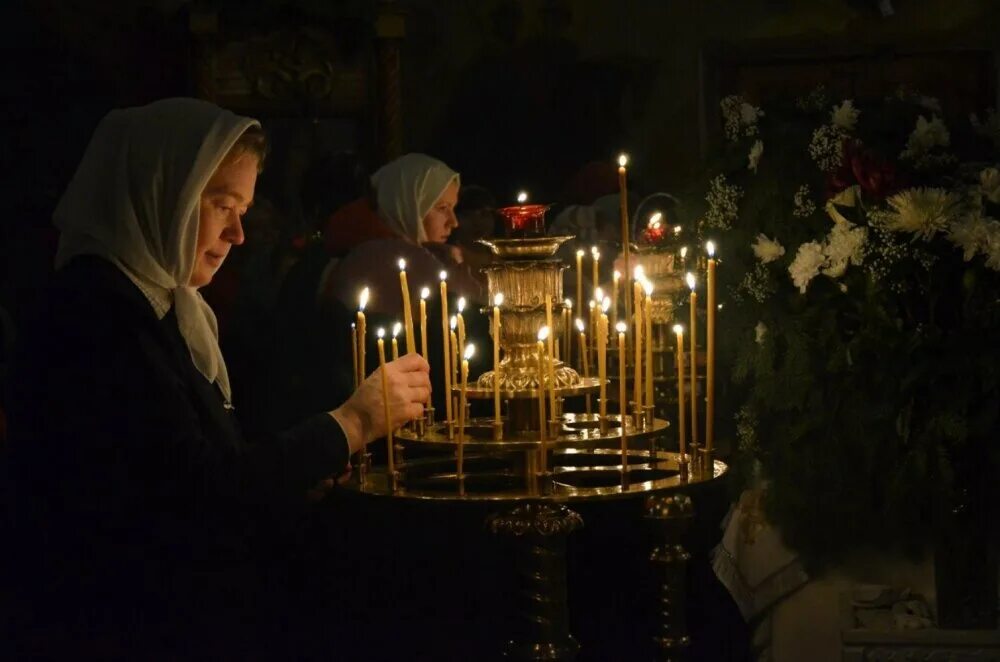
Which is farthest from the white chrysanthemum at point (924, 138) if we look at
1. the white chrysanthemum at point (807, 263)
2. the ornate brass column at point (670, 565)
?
the ornate brass column at point (670, 565)

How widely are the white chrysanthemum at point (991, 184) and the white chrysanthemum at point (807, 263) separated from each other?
1.11 ft

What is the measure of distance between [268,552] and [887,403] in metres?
1.33

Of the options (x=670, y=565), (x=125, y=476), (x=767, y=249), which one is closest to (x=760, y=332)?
(x=767, y=249)

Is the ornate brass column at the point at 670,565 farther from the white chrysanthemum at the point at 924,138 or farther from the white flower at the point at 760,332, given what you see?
the white chrysanthemum at the point at 924,138

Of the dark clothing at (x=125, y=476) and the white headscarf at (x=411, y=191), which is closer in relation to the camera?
the dark clothing at (x=125, y=476)

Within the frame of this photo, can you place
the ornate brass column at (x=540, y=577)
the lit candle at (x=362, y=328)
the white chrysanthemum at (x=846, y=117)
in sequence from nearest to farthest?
the ornate brass column at (x=540, y=577)
the lit candle at (x=362, y=328)
the white chrysanthemum at (x=846, y=117)

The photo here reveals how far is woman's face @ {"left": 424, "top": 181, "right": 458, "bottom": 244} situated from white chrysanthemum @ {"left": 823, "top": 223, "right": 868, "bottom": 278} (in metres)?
2.07

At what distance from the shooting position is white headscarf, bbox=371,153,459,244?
16.3 feet

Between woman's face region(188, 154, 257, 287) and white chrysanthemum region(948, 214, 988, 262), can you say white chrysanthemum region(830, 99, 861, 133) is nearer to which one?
white chrysanthemum region(948, 214, 988, 262)

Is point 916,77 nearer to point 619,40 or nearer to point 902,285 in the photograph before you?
point 619,40

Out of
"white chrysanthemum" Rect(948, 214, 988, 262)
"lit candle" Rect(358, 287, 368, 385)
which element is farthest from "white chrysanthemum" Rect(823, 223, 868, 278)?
"lit candle" Rect(358, 287, 368, 385)

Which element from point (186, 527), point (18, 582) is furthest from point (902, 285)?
point (18, 582)

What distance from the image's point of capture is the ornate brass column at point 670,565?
2711 mm

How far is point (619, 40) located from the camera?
18.2 ft
